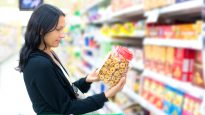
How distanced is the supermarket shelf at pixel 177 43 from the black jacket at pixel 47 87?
97 cm

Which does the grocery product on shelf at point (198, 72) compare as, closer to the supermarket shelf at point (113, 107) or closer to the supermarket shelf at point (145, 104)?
the supermarket shelf at point (145, 104)

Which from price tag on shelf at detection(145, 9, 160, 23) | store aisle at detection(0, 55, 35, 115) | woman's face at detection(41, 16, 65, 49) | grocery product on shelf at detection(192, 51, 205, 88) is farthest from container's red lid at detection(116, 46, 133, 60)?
price tag on shelf at detection(145, 9, 160, 23)

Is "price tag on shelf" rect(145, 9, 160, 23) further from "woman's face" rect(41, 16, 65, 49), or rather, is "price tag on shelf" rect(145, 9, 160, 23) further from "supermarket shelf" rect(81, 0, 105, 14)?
"supermarket shelf" rect(81, 0, 105, 14)

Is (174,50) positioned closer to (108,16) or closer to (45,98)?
(45,98)

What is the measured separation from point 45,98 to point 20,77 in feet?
0.69

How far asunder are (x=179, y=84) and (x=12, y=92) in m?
1.25

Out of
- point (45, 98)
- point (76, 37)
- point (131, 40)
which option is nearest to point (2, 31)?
point (45, 98)

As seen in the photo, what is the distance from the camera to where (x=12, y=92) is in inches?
45.9

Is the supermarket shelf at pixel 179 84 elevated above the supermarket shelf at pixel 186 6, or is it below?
below

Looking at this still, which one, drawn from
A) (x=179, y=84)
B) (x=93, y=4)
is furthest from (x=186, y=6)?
(x=93, y=4)

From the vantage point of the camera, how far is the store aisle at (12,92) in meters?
1.10

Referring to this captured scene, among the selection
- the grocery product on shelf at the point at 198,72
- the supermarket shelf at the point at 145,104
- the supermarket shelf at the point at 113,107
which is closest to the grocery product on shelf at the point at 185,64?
the grocery product on shelf at the point at 198,72

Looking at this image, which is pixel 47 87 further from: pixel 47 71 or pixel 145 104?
pixel 145 104

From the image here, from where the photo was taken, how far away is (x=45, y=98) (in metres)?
1.02
